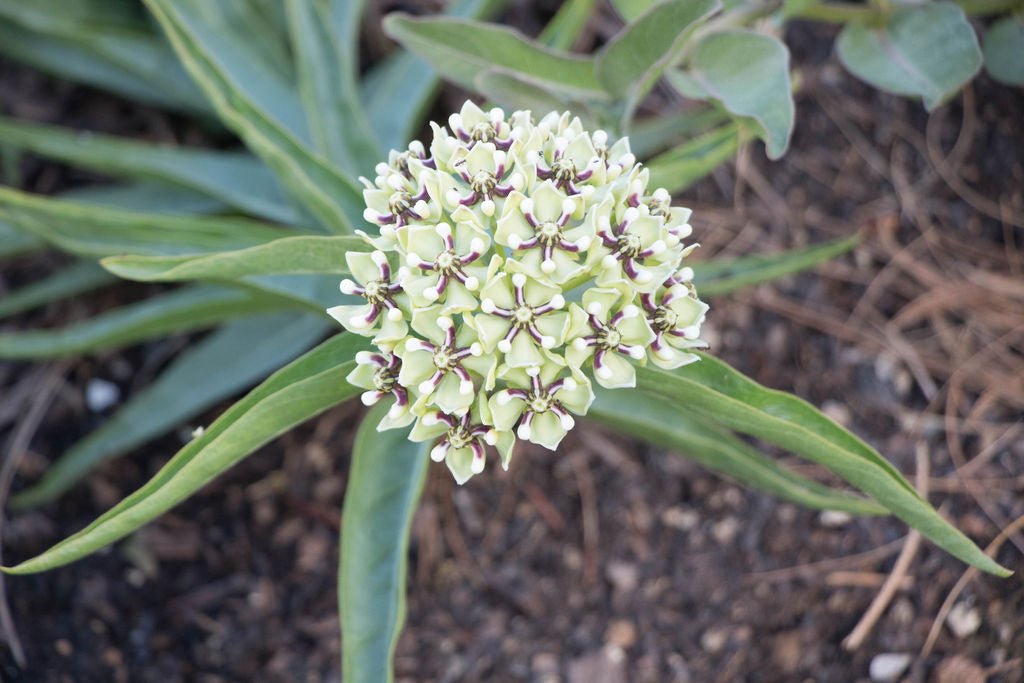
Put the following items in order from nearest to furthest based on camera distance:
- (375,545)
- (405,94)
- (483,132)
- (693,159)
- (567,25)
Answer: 1. (483,132)
2. (375,545)
3. (693,159)
4. (567,25)
5. (405,94)

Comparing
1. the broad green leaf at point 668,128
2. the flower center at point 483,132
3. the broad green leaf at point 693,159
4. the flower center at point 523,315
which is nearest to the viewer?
the flower center at point 523,315

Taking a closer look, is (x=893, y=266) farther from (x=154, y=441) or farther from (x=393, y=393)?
(x=154, y=441)

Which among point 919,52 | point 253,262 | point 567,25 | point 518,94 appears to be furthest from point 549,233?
point 919,52

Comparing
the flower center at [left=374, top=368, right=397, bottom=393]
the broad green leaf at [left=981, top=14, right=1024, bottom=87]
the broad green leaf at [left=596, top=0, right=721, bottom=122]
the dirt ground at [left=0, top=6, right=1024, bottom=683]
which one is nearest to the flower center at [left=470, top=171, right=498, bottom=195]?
the flower center at [left=374, top=368, right=397, bottom=393]

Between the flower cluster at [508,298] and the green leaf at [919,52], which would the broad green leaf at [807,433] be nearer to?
the flower cluster at [508,298]

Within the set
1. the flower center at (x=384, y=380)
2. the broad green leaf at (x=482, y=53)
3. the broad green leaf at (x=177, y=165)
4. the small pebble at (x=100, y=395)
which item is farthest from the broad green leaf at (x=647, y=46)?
the small pebble at (x=100, y=395)

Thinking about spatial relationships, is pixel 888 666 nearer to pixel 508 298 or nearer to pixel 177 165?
pixel 508 298

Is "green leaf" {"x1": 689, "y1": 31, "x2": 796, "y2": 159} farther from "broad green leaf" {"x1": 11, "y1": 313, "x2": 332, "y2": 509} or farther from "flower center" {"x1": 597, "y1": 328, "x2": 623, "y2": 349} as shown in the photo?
"broad green leaf" {"x1": 11, "y1": 313, "x2": 332, "y2": 509}
